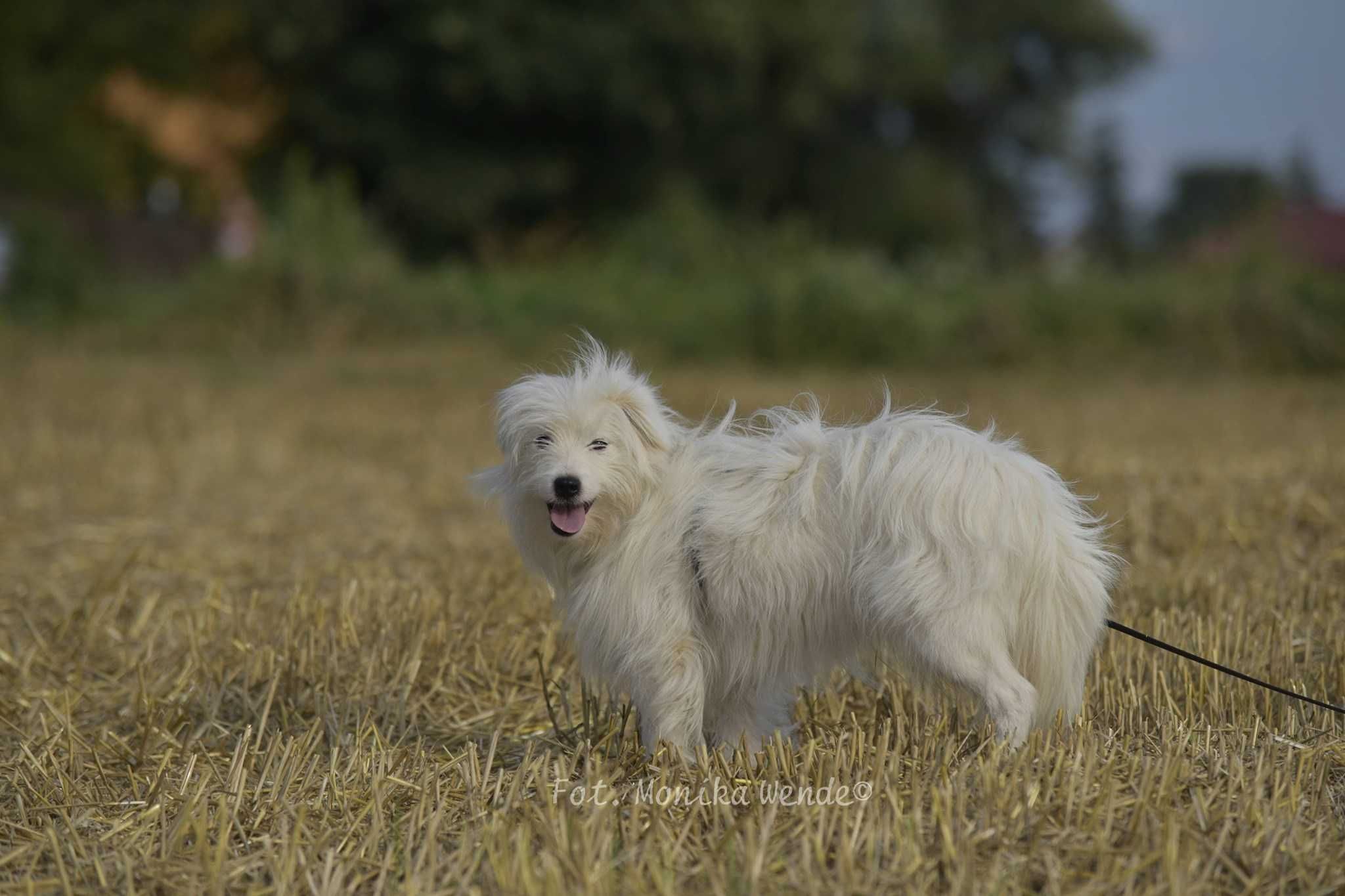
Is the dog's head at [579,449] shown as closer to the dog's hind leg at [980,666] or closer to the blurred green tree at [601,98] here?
the dog's hind leg at [980,666]

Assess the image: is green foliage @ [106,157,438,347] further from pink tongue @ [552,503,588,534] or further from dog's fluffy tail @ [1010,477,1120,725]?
dog's fluffy tail @ [1010,477,1120,725]

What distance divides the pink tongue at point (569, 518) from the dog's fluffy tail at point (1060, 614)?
1.18m

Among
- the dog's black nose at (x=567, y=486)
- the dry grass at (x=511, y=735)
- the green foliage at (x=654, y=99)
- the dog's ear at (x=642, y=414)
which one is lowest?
the dry grass at (x=511, y=735)

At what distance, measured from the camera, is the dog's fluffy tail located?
139 inches

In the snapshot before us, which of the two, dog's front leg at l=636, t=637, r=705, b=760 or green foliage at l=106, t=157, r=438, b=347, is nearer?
dog's front leg at l=636, t=637, r=705, b=760

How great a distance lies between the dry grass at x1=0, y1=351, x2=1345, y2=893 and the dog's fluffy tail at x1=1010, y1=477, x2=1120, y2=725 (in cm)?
16

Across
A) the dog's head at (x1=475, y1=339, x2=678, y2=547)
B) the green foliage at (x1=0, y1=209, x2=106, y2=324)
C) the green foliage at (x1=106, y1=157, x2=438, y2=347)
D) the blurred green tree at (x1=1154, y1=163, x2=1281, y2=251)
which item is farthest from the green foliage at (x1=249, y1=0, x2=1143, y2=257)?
the blurred green tree at (x1=1154, y1=163, x2=1281, y2=251)

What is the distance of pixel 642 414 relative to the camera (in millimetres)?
3775

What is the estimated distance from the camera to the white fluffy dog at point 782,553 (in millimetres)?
3467

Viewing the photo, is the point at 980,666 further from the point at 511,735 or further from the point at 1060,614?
the point at 511,735

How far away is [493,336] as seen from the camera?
58.3 feet

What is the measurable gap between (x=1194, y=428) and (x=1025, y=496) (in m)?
8.52

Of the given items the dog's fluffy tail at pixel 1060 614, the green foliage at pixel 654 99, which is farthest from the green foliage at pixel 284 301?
the dog's fluffy tail at pixel 1060 614

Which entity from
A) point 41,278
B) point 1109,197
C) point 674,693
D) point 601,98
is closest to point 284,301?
point 41,278
